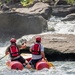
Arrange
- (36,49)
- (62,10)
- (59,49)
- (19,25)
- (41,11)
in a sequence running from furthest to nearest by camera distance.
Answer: (62,10) → (41,11) → (19,25) → (59,49) → (36,49)

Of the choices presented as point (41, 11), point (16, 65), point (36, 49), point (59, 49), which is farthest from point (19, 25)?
point (16, 65)

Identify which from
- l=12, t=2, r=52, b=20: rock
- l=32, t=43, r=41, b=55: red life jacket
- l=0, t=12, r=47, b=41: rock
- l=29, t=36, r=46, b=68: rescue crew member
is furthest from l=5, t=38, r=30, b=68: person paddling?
l=12, t=2, r=52, b=20: rock

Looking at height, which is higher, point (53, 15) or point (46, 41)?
point (46, 41)

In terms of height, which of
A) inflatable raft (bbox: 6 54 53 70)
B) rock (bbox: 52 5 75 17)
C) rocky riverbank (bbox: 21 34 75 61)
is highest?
inflatable raft (bbox: 6 54 53 70)

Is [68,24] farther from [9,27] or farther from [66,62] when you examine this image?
[66,62]

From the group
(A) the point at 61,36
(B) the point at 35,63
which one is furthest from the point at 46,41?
(B) the point at 35,63

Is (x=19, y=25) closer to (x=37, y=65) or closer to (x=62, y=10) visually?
(x=62, y=10)

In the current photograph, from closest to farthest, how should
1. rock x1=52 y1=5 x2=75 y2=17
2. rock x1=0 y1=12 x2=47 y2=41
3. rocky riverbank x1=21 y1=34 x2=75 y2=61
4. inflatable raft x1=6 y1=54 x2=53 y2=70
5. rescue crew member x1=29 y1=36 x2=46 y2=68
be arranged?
1. inflatable raft x1=6 y1=54 x2=53 y2=70
2. rescue crew member x1=29 y1=36 x2=46 y2=68
3. rocky riverbank x1=21 y1=34 x2=75 y2=61
4. rock x1=0 y1=12 x2=47 y2=41
5. rock x1=52 y1=5 x2=75 y2=17

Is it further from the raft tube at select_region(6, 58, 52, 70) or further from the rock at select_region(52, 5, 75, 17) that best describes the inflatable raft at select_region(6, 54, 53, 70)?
the rock at select_region(52, 5, 75, 17)

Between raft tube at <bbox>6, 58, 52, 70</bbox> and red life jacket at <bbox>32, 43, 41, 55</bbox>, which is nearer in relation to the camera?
raft tube at <bbox>6, 58, 52, 70</bbox>

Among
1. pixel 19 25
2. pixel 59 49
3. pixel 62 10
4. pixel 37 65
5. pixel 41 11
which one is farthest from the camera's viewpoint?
pixel 62 10

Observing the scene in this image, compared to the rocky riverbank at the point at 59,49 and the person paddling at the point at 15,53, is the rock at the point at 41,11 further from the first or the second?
the person paddling at the point at 15,53

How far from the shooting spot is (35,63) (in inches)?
487

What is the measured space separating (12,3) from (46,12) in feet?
29.7
